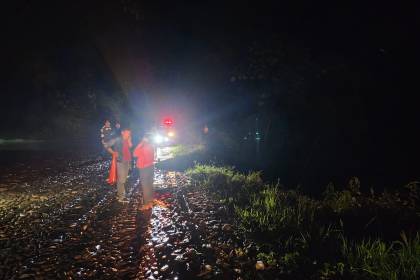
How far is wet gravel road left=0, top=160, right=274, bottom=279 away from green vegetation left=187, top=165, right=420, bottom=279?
48 centimetres

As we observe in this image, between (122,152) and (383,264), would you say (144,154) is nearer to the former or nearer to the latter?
(122,152)

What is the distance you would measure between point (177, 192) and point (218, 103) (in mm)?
12757

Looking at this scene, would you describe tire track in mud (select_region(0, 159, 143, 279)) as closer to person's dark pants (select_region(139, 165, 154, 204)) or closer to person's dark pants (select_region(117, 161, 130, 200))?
person's dark pants (select_region(117, 161, 130, 200))

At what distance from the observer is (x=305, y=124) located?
622 inches

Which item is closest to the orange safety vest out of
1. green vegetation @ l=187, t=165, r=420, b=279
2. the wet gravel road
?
the wet gravel road

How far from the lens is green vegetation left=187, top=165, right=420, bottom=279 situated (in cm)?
454

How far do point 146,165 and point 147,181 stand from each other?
38 cm

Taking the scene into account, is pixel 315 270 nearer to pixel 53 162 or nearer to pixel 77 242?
pixel 77 242

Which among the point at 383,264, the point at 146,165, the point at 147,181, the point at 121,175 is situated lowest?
the point at 383,264

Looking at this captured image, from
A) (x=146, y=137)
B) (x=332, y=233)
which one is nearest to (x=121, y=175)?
(x=146, y=137)

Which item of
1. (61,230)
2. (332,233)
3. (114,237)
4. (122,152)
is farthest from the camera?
(122,152)

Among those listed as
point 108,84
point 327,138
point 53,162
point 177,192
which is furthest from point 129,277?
point 108,84

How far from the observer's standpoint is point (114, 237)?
6.11 m

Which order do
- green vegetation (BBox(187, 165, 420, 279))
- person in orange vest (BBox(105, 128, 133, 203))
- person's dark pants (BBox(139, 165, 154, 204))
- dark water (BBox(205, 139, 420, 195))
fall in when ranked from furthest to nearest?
dark water (BBox(205, 139, 420, 195)), person in orange vest (BBox(105, 128, 133, 203)), person's dark pants (BBox(139, 165, 154, 204)), green vegetation (BBox(187, 165, 420, 279))
